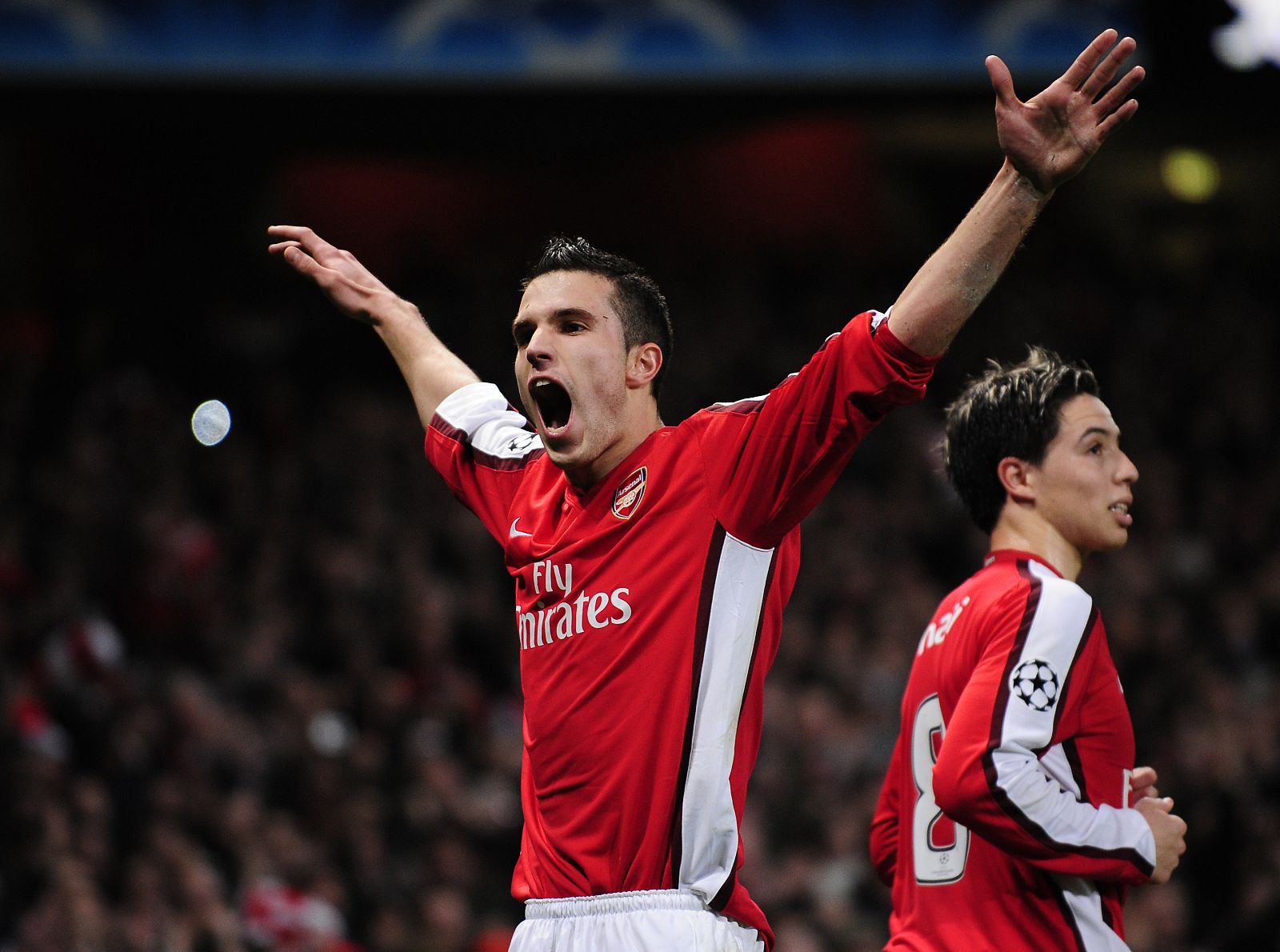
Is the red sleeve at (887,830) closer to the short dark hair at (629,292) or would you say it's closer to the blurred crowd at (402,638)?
the short dark hair at (629,292)

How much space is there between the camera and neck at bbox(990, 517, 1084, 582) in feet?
11.3

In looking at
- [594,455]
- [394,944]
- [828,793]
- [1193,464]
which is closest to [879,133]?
[1193,464]

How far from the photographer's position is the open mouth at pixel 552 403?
10.3 feet

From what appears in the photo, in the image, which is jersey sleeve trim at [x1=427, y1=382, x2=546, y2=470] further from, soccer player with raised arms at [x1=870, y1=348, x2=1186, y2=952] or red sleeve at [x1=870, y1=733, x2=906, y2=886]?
→ red sleeve at [x1=870, y1=733, x2=906, y2=886]

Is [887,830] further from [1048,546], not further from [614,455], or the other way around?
[614,455]

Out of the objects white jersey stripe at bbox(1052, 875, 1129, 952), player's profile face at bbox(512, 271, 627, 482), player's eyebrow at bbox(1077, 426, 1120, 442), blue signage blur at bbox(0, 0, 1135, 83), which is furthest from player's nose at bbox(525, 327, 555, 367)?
blue signage blur at bbox(0, 0, 1135, 83)

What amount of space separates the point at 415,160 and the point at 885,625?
9.39 m

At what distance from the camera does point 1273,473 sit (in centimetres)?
1111

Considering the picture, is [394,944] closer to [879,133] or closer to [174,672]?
[174,672]

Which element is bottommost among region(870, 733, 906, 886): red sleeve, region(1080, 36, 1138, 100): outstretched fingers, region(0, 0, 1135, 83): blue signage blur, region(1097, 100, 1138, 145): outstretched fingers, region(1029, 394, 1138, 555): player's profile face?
region(870, 733, 906, 886): red sleeve

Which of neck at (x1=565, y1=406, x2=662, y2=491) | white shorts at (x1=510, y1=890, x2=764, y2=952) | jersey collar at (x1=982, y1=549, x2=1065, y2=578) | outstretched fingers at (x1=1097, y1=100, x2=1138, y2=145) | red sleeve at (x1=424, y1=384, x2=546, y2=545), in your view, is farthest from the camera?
red sleeve at (x1=424, y1=384, x2=546, y2=545)

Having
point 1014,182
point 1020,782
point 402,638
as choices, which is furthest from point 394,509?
point 1014,182

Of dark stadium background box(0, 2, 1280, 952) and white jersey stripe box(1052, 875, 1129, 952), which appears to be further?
dark stadium background box(0, 2, 1280, 952)

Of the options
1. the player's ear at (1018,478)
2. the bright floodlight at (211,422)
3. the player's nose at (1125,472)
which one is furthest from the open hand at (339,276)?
the bright floodlight at (211,422)
